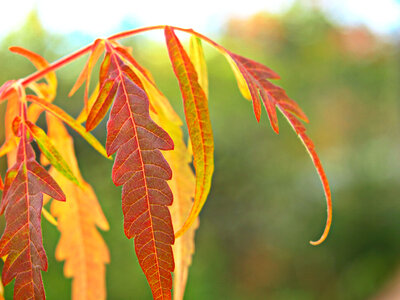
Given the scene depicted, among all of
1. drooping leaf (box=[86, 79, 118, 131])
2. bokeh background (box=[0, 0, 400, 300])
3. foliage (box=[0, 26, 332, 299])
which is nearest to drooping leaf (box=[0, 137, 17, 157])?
foliage (box=[0, 26, 332, 299])

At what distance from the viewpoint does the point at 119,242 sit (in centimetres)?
242

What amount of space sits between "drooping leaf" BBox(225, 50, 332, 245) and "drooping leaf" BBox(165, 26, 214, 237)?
0.03 meters

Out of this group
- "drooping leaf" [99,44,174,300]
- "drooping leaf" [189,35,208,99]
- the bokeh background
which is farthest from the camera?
the bokeh background

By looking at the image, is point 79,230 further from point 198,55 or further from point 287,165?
point 287,165

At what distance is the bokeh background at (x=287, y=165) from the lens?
8.55ft

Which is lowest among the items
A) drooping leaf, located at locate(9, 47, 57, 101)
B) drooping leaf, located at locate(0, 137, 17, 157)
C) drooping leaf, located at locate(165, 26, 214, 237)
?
drooping leaf, located at locate(165, 26, 214, 237)

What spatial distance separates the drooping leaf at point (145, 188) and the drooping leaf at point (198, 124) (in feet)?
0.08

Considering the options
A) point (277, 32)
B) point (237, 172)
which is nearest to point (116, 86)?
point (237, 172)

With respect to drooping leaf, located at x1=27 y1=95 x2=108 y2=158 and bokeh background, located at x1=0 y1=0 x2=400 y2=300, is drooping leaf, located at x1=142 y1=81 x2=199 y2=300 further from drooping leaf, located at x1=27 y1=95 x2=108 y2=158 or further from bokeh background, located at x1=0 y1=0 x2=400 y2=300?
bokeh background, located at x1=0 y1=0 x2=400 y2=300

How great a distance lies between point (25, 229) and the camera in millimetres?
294

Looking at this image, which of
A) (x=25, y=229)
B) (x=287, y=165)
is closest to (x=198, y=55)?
(x=25, y=229)

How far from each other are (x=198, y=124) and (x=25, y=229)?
13 centimetres

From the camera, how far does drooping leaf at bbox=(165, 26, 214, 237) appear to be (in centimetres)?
31

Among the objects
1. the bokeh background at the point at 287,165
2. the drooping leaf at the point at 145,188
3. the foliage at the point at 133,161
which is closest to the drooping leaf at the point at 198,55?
the foliage at the point at 133,161
